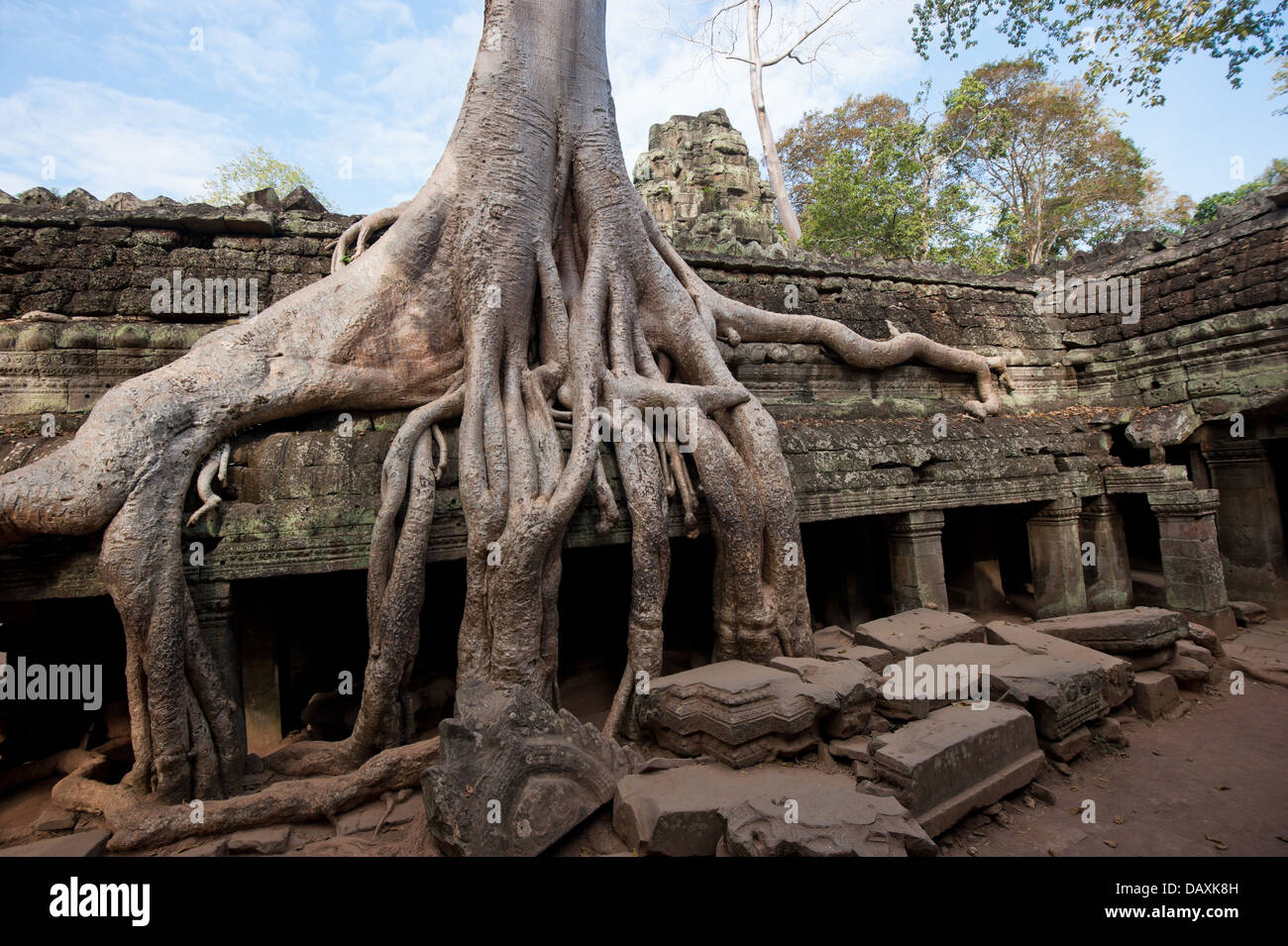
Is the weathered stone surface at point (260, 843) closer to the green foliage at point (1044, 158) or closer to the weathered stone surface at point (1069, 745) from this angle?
the weathered stone surface at point (1069, 745)

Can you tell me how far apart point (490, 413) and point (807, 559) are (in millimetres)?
3990

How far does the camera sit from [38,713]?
14.0ft

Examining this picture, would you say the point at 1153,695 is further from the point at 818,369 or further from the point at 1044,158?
the point at 1044,158

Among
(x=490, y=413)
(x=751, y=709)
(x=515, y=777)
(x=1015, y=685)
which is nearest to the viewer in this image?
(x=515, y=777)

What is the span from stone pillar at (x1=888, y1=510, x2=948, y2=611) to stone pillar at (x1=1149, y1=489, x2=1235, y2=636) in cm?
241

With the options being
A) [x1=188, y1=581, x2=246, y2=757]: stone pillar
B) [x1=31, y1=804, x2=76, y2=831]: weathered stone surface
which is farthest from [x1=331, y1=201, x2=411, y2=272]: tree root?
[x1=31, y1=804, x2=76, y2=831]: weathered stone surface

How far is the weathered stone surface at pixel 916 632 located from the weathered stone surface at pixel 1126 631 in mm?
571

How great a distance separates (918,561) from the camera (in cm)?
516

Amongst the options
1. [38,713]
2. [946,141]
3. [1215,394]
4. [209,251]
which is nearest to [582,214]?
[209,251]

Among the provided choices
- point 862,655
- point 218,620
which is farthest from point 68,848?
point 862,655

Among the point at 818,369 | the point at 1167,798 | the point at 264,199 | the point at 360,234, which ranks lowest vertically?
the point at 1167,798

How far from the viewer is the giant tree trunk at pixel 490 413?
9.72 feet

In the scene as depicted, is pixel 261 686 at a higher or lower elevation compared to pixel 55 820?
higher
